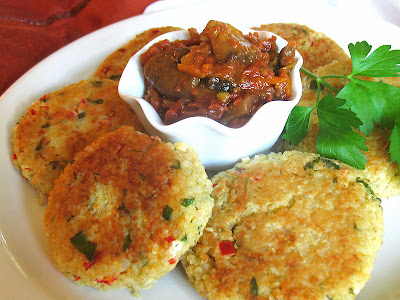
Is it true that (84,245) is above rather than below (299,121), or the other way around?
below

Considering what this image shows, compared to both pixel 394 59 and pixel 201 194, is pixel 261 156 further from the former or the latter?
pixel 394 59

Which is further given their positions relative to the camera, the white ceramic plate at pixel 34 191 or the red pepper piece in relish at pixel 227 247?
the white ceramic plate at pixel 34 191

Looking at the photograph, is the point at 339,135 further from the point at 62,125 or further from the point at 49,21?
the point at 49,21

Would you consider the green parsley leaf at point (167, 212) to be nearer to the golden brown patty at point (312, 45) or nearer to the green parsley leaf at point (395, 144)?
the green parsley leaf at point (395, 144)

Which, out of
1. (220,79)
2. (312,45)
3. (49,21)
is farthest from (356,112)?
(49,21)

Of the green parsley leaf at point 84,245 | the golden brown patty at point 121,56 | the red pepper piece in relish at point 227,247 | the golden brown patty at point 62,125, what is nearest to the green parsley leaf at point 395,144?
the red pepper piece in relish at point 227,247
